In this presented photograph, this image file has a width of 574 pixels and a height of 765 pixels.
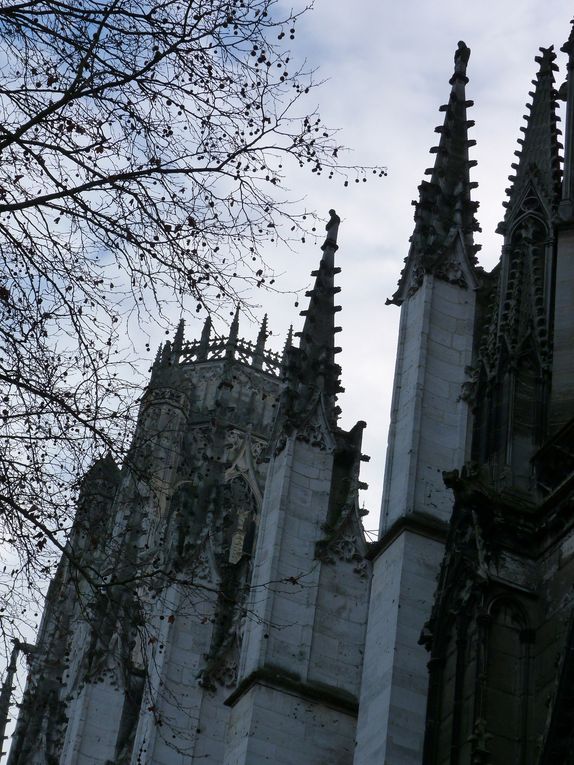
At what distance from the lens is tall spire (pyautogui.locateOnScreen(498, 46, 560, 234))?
20.8 m

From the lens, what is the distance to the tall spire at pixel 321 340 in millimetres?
27172

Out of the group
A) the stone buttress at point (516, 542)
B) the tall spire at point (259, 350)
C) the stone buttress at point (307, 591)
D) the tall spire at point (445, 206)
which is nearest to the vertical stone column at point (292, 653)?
the stone buttress at point (307, 591)

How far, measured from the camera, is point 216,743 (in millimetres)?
28203

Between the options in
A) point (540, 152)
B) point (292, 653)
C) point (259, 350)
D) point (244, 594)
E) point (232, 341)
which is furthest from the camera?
point (259, 350)

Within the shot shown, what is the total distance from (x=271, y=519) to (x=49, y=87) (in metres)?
11.4

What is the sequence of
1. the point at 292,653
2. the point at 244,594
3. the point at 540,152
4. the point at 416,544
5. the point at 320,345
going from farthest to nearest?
the point at 320,345 < the point at 244,594 < the point at 292,653 < the point at 540,152 < the point at 416,544

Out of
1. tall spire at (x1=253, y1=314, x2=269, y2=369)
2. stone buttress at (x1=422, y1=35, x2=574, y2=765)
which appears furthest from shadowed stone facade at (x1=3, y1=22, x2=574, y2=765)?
tall spire at (x1=253, y1=314, x2=269, y2=369)

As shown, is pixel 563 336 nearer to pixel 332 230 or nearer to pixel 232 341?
pixel 332 230

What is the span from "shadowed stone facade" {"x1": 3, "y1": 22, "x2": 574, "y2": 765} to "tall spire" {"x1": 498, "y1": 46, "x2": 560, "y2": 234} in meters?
0.03

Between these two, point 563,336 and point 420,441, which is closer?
point 563,336

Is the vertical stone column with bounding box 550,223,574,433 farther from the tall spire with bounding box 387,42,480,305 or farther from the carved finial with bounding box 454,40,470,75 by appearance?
the carved finial with bounding box 454,40,470,75

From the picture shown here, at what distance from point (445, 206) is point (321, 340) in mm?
5138

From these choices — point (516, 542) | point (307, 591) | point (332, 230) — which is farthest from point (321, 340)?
point (516, 542)

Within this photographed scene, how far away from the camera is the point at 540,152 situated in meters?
21.6
